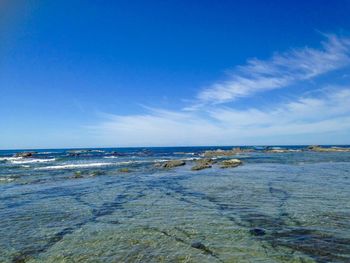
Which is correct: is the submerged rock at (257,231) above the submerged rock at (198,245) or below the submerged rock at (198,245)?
above

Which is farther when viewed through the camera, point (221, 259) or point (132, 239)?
point (132, 239)

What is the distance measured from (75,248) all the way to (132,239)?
212 centimetres

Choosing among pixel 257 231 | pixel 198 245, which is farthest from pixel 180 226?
pixel 257 231

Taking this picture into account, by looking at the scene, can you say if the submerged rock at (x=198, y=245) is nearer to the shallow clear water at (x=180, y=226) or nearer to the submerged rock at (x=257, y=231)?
the shallow clear water at (x=180, y=226)

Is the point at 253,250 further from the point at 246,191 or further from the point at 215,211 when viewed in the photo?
the point at 246,191

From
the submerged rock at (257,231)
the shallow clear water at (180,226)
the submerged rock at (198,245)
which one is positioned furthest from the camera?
the submerged rock at (257,231)

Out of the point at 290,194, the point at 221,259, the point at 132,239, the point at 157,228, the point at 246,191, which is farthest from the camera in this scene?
the point at 246,191

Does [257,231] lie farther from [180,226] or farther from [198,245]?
[180,226]

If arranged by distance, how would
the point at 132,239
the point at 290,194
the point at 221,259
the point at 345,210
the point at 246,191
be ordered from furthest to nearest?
the point at 246,191 < the point at 290,194 < the point at 345,210 < the point at 132,239 < the point at 221,259

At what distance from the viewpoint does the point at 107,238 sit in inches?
479

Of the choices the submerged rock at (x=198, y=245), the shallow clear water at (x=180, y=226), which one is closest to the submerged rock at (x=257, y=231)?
the shallow clear water at (x=180, y=226)

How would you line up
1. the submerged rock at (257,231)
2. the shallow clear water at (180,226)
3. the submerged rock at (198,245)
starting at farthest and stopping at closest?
the submerged rock at (257,231), the submerged rock at (198,245), the shallow clear water at (180,226)

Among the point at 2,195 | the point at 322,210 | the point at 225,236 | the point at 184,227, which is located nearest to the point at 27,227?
the point at 184,227

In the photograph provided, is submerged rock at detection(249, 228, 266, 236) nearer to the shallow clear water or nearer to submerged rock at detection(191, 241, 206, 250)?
the shallow clear water
